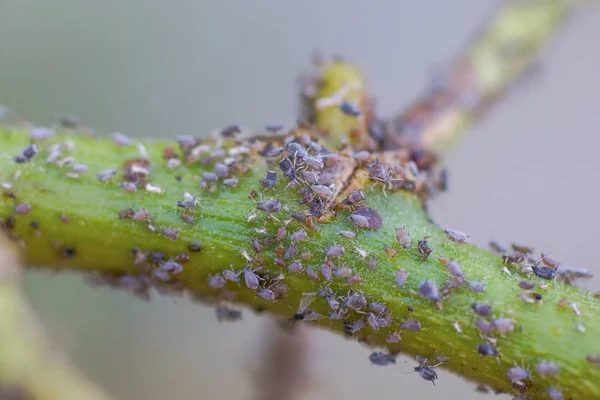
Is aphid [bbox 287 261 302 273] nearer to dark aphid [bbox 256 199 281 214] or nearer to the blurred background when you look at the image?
dark aphid [bbox 256 199 281 214]

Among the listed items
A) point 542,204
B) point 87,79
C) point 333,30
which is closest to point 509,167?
point 542,204

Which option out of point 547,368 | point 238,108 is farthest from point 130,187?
point 238,108

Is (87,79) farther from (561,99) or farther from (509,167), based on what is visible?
(561,99)

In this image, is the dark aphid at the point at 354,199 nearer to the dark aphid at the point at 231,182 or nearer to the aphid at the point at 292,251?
the aphid at the point at 292,251

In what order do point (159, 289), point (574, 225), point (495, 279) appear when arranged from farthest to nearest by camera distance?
point (574, 225) < point (159, 289) < point (495, 279)

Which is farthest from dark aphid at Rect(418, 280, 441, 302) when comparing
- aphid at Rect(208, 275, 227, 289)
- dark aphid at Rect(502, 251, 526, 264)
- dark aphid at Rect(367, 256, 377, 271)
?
aphid at Rect(208, 275, 227, 289)

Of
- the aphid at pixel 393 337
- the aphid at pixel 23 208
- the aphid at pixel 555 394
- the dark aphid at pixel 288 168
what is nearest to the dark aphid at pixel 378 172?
the dark aphid at pixel 288 168

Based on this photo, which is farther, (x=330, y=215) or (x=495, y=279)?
(x=330, y=215)
